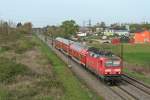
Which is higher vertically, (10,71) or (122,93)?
(10,71)

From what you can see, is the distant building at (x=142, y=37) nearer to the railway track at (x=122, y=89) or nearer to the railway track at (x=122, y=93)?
the railway track at (x=122, y=89)

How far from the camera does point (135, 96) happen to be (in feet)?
96.0

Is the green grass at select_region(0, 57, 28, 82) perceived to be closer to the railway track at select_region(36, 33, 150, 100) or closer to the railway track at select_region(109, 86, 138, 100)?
the railway track at select_region(36, 33, 150, 100)

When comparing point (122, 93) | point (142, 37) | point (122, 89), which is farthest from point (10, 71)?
point (142, 37)

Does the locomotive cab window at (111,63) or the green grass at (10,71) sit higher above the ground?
the locomotive cab window at (111,63)

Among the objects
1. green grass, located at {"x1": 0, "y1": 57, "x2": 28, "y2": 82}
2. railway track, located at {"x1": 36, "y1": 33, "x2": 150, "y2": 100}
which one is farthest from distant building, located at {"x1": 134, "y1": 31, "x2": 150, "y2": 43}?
green grass, located at {"x1": 0, "y1": 57, "x2": 28, "y2": 82}

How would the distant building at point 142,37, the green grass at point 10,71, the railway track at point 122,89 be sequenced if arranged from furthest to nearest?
the distant building at point 142,37
the green grass at point 10,71
the railway track at point 122,89

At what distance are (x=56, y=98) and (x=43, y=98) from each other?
2.89 feet

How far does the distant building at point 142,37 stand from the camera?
447 feet

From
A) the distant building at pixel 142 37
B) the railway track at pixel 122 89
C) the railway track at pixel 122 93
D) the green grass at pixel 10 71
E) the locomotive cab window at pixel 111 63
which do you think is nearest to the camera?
the railway track at pixel 122 93

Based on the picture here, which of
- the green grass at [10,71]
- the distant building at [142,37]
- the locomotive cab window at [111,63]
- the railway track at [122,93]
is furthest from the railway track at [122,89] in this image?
the distant building at [142,37]

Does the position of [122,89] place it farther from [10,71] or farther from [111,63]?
[10,71]

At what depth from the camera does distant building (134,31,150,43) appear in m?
136

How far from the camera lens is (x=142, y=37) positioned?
137750 millimetres
